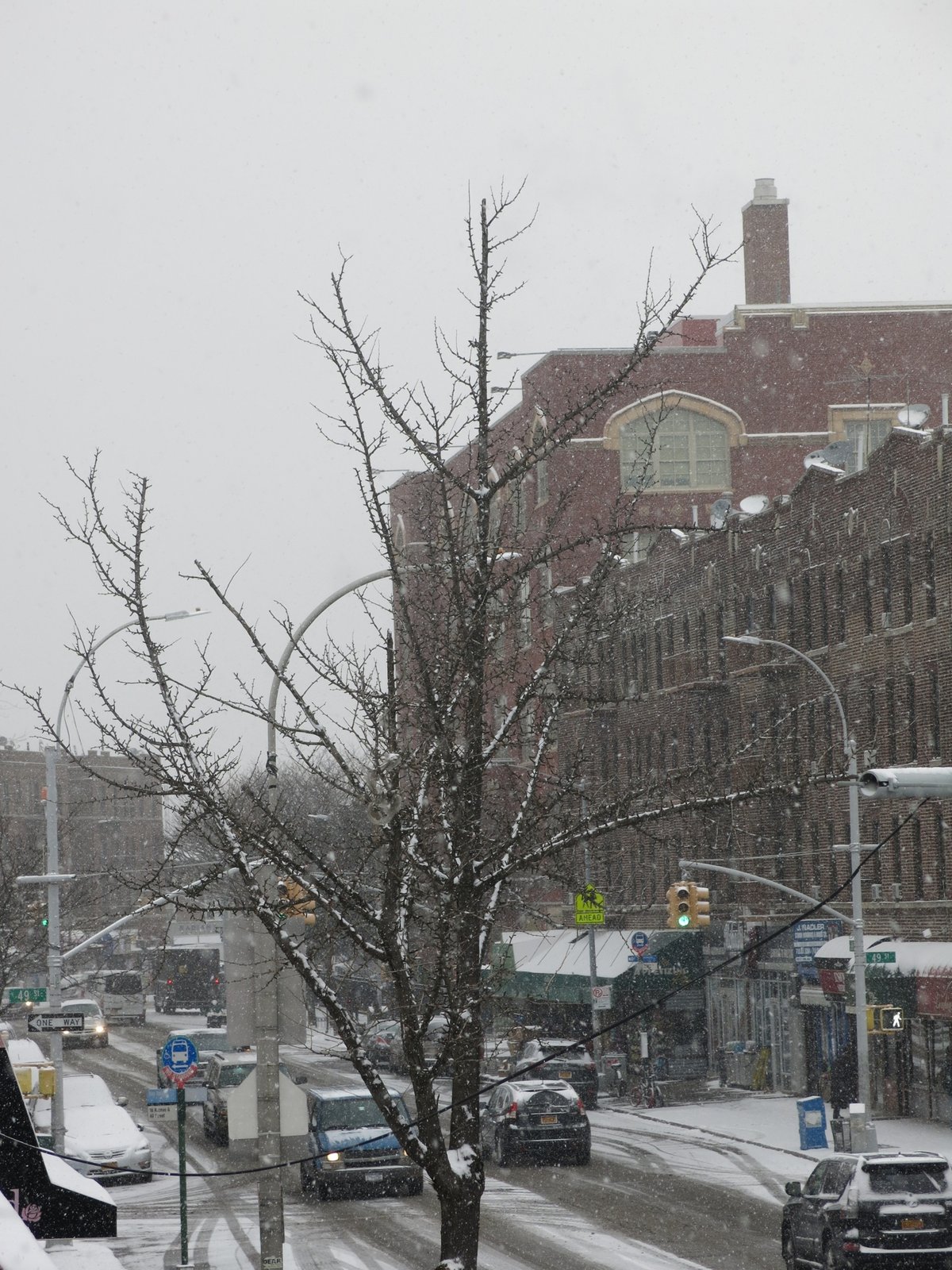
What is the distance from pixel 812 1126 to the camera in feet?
105

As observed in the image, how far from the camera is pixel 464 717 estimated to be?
11.7 m

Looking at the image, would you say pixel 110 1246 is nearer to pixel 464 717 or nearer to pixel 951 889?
pixel 464 717

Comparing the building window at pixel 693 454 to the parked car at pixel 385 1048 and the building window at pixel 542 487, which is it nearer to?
the building window at pixel 542 487

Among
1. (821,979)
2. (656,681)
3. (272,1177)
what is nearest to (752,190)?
(656,681)

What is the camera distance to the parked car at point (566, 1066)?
37.5 m

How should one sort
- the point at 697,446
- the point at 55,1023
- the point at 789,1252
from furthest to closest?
the point at 697,446 < the point at 55,1023 < the point at 789,1252

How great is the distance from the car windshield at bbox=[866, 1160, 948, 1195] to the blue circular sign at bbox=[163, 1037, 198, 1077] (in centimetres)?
923

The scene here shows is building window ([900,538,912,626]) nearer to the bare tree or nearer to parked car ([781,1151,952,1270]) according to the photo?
parked car ([781,1151,952,1270])

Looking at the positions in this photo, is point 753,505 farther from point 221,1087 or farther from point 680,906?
point 221,1087

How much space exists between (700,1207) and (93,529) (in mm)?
17936

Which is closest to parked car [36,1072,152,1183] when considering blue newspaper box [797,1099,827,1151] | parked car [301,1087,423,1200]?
parked car [301,1087,423,1200]

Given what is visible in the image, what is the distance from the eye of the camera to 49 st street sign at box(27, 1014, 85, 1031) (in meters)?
26.2

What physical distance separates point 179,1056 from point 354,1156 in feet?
17.4

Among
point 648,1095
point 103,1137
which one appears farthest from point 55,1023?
point 648,1095
